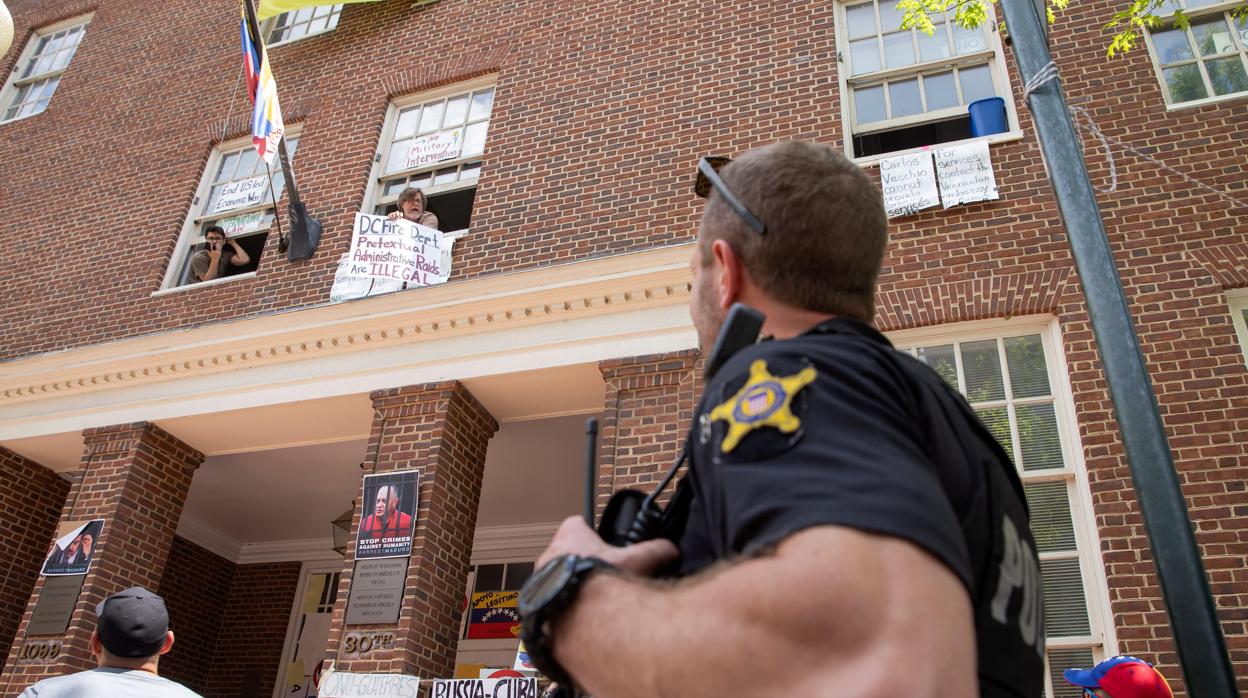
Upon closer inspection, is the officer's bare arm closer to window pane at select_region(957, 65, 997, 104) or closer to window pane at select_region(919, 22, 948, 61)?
window pane at select_region(957, 65, 997, 104)

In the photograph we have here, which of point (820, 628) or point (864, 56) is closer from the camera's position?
point (820, 628)

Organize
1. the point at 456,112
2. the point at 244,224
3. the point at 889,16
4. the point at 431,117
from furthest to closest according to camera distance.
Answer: the point at 244,224 → the point at 431,117 → the point at 456,112 → the point at 889,16

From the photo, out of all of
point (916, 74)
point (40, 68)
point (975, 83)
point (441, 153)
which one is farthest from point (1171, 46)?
point (40, 68)

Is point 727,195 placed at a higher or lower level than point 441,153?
lower

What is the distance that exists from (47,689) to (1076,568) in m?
6.00

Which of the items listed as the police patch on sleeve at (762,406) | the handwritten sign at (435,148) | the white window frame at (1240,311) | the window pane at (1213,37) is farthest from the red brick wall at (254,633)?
the police patch on sleeve at (762,406)

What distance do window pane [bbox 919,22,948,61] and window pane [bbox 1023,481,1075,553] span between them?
449cm

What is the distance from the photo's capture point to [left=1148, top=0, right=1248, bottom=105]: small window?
7.77m

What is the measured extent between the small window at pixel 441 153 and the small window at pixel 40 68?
277 inches

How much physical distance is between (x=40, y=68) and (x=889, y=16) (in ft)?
44.1

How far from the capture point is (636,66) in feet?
32.1

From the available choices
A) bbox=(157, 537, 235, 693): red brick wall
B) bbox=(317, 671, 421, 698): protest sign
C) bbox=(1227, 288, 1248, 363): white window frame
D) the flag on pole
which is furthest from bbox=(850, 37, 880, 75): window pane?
bbox=(157, 537, 235, 693): red brick wall

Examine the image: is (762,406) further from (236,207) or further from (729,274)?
(236,207)

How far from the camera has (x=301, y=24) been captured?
12.8 meters
